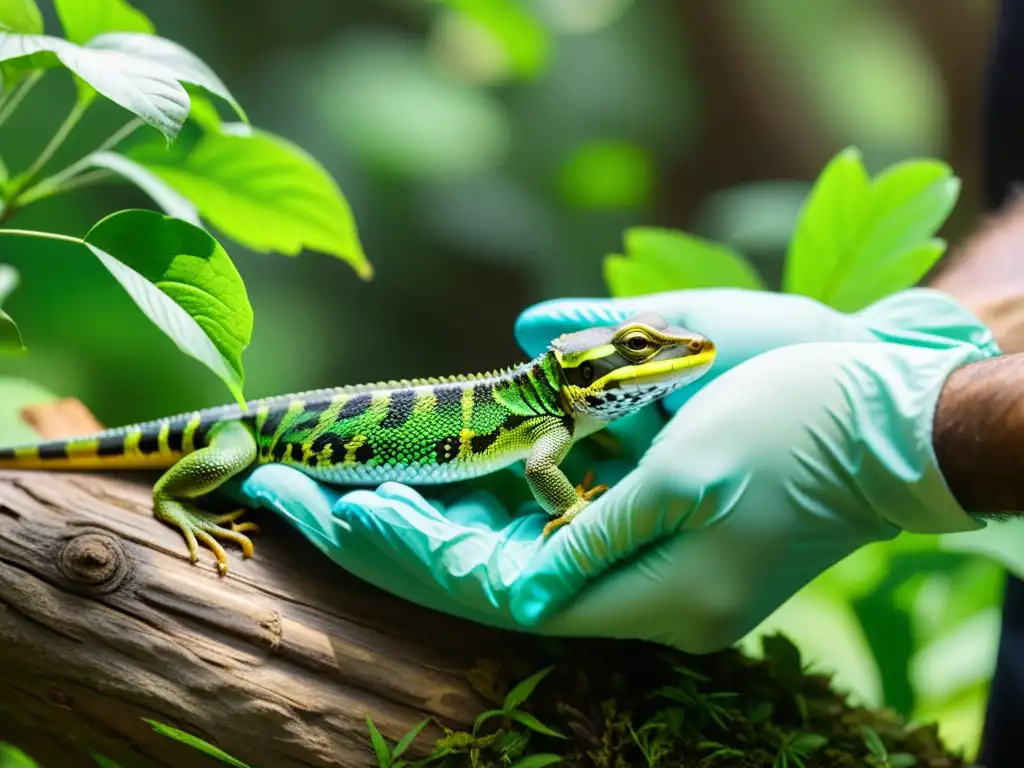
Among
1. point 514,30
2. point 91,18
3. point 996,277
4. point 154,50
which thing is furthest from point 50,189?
point 514,30

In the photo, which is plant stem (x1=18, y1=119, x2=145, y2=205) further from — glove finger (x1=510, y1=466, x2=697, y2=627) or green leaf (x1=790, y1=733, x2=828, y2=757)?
green leaf (x1=790, y1=733, x2=828, y2=757)

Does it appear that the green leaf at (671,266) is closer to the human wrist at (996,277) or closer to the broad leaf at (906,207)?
the broad leaf at (906,207)

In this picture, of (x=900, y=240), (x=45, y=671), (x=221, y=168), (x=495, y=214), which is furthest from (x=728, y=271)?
(x=495, y=214)

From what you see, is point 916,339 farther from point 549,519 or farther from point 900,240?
point 549,519

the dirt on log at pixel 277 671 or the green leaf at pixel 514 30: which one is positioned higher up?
the green leaf at pixel 514 30

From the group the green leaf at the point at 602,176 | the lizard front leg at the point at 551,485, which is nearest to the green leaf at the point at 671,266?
the lizard front leg at the point at 551,485

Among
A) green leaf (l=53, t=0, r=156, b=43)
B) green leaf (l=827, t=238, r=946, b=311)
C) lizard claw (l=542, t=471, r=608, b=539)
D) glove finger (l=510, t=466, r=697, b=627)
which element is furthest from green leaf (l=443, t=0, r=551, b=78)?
glove finger (l=510, t=466, r=697, b=627)
